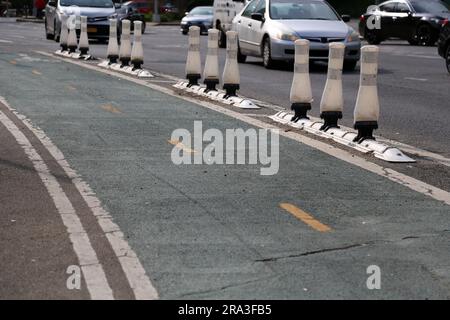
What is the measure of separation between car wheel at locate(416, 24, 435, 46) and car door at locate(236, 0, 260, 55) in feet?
38.8

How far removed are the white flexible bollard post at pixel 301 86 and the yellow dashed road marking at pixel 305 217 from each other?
5380 millimetres

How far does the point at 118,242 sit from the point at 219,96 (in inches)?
392

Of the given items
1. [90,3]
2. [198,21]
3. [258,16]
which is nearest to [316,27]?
[258,16]

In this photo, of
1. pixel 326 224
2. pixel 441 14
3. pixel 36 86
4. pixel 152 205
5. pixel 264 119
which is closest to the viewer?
pixel 326 224

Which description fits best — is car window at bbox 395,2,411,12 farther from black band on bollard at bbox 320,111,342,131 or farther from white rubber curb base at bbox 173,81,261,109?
black band on bollard at bbox 320,111,342,131

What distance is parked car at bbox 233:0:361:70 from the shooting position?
24.4 m

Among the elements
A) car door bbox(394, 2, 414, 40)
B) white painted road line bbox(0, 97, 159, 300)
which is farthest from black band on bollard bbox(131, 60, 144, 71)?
car door bbox(394, 2, 414, 40)

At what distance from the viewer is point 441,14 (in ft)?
121

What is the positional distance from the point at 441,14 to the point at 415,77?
1431 cm

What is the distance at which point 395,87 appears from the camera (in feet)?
67.9

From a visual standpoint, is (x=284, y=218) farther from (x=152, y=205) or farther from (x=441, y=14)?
(x=441, y=14)

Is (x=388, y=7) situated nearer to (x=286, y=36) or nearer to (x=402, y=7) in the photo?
(x=402, y=7)

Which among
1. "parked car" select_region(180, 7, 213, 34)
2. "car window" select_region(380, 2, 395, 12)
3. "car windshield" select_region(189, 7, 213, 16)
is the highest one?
"car window" select_region(380, 2, 395, 12)

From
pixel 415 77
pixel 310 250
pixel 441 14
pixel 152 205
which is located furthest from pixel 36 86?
pixel 441 14
